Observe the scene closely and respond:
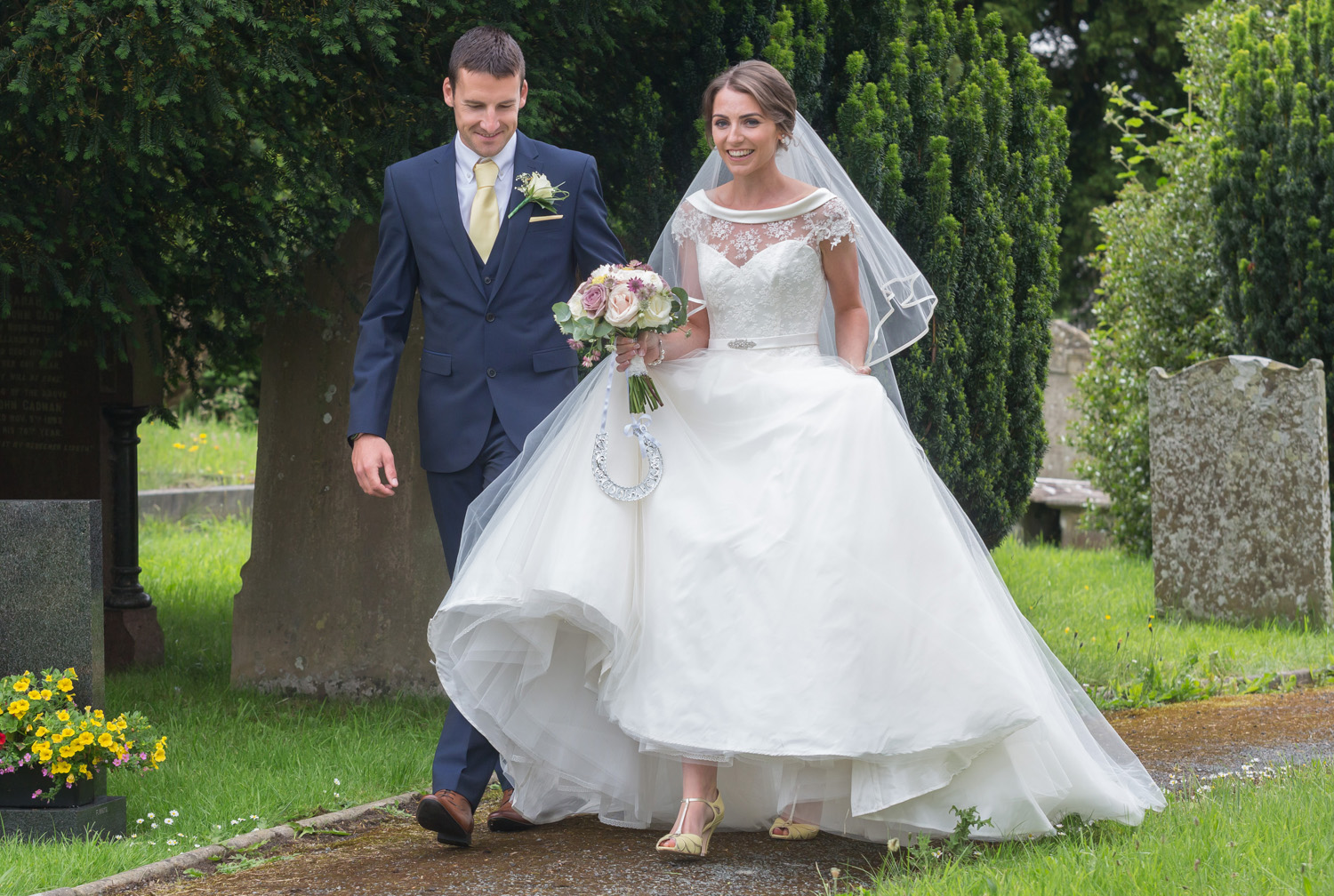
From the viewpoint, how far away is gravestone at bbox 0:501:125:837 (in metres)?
3.98

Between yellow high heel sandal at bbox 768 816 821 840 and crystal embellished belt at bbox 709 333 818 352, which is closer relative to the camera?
yellow high heel sandal at bbox 768 816 821 840

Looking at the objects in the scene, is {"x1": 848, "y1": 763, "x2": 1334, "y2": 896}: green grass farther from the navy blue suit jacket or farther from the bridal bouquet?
the navy blue suit jacket

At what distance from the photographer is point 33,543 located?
3.99m

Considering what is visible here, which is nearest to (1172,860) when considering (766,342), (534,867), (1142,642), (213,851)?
(534,867)

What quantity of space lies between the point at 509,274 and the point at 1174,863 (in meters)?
2.42

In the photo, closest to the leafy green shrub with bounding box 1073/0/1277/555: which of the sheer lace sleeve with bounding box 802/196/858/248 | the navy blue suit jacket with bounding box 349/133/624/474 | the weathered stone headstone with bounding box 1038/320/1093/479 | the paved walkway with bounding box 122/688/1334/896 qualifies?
the weathered stone headstone with bounding box 1038/320/1093/479

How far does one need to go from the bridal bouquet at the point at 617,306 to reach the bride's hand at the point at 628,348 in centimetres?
2

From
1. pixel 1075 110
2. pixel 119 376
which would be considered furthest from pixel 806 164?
pixel 1075 110

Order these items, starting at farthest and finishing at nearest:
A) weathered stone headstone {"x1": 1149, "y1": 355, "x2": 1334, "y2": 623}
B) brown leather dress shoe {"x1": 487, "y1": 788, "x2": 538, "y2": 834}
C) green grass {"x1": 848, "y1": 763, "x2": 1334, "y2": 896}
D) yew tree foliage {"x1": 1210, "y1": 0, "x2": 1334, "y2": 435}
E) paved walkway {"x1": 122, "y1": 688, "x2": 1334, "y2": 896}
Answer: yew tree foliage {"x1": 1210, "y1": 0, "x2": 1334, "y2": 435} → weathered stone headstone {"x1": 1149, "y1": 355, "x2": 1334, "y2": 623} → brown leather dress shoe {"x1": 487, "y1": 788, "x2": 538, "y2": 834} → paved walkway {"x1": 122, "y1": 688, "x2": 1334, "y2": 896} → green grass {"x1": 848, "y1": 763, "x2": 1334, "y2": 896}

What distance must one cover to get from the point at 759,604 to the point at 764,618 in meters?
0.04

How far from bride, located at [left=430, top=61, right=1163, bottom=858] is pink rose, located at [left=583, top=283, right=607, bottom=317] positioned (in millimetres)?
162

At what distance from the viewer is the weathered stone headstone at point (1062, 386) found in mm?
16969

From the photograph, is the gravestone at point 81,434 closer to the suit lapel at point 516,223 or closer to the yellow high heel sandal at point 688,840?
the suit lapel at point 516,223

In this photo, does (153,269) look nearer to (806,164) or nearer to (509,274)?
(509,274)
